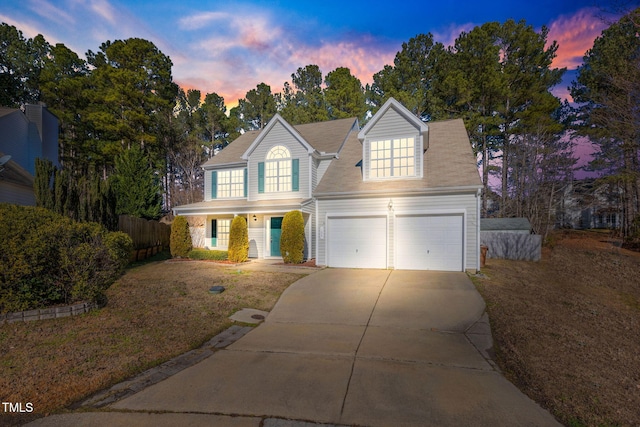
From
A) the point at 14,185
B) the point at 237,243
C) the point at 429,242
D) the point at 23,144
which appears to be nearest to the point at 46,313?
the point at 237,243

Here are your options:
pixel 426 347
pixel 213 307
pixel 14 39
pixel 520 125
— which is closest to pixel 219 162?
pixel 213 307

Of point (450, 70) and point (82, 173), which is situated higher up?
point (450, 70)

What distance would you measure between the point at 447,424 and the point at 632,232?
79.8 feet

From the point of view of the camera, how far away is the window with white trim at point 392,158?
12875 mm

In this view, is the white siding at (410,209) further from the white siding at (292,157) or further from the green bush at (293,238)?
the white siding at (292,157)

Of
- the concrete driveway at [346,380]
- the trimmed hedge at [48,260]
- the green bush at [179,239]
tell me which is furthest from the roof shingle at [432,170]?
the trimmed hedge at [48,260]

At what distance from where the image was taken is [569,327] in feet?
20.5

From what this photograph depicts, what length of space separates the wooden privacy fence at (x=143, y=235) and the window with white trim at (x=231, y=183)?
4186 mm

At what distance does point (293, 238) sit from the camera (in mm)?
13008

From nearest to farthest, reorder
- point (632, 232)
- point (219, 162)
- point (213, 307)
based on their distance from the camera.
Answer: point (213, 307), point (219, 162), point (632, 232)

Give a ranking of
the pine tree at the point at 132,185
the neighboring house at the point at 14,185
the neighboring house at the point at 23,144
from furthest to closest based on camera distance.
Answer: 1. the pine tree at the point at 132,185
2. the neighboring house at the point at 23,144
3. the neighboring house at the point at 14,185

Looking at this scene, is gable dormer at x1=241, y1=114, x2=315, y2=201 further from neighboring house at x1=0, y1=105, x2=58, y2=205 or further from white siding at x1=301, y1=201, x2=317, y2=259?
neighboring house at x1=0, y1=105, x2=58, y2=205

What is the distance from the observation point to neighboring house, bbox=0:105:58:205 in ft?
45.5

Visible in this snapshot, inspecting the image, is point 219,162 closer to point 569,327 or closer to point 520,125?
point 569,327
